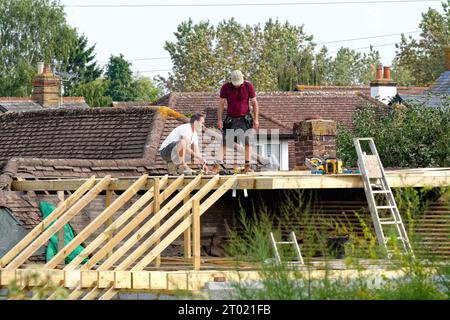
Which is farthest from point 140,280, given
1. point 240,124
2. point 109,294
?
point 240,124

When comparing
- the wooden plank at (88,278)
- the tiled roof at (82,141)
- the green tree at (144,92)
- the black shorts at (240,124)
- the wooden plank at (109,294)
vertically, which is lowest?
the green tree at (144,92)

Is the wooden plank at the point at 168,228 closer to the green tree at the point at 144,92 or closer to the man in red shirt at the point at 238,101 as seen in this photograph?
the man in red shirt at the point at 238,101

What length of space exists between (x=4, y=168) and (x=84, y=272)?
599 cm

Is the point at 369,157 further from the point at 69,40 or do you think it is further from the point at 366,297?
the point at 69,40

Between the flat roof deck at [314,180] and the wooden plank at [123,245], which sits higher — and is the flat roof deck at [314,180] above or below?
above

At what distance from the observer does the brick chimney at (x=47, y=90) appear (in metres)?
39.2

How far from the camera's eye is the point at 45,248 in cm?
2155

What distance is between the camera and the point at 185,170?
19094mm

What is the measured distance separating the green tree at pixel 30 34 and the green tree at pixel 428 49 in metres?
18.1

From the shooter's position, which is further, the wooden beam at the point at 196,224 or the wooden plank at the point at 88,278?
the wooden beam at the point at 196,224

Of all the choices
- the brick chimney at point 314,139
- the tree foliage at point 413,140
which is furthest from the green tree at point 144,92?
the brick chimney at point 314,139

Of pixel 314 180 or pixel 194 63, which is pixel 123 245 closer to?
pixel 314 180

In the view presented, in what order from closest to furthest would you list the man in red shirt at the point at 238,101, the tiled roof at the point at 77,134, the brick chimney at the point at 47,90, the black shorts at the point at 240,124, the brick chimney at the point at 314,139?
the man in red shirt at the point at 238,101 → the black shorts at the point at 240,124 → the brick chimney at the point at 314,139 → the tiled roof at the point at 77,134 → the brick chimney at the point at 47,90
